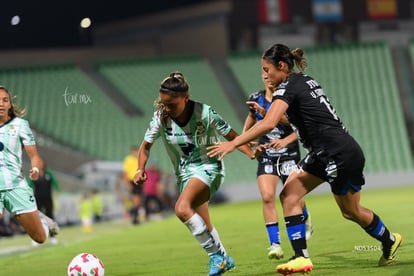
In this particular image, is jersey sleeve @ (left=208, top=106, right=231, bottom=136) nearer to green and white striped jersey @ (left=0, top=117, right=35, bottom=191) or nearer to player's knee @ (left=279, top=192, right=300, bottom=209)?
player's knee @ (left=279, top=192, right=300, bottom=209)

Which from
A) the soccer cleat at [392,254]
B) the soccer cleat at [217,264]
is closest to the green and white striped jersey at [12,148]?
the soccer cleat at [217,264]

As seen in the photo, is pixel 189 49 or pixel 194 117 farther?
pixel 189 49

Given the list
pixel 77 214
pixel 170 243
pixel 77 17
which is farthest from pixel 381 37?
pixel 170 243

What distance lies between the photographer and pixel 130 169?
22234 millimetres

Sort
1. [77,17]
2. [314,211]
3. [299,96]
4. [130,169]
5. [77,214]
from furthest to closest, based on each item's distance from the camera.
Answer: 1. [77,17]
2. [77,214]
3. [130,169]
4. [314,211]
5. [299,96]

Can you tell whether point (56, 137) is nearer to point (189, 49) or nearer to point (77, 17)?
point (77, 17)

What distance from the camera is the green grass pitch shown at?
30.4 feet

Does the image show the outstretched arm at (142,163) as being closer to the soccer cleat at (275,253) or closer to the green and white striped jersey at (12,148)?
the green and white striped jersey at (12,148)

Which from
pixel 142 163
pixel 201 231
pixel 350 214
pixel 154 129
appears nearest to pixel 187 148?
pixel 154 129

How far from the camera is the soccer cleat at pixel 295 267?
7.34 meters

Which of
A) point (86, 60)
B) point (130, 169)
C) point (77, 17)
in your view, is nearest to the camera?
point (130, 169)

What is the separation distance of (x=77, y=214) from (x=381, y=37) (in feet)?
61.7

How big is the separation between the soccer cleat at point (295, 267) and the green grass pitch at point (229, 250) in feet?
2.85

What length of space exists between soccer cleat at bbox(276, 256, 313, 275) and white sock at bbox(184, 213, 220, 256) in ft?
3.07
